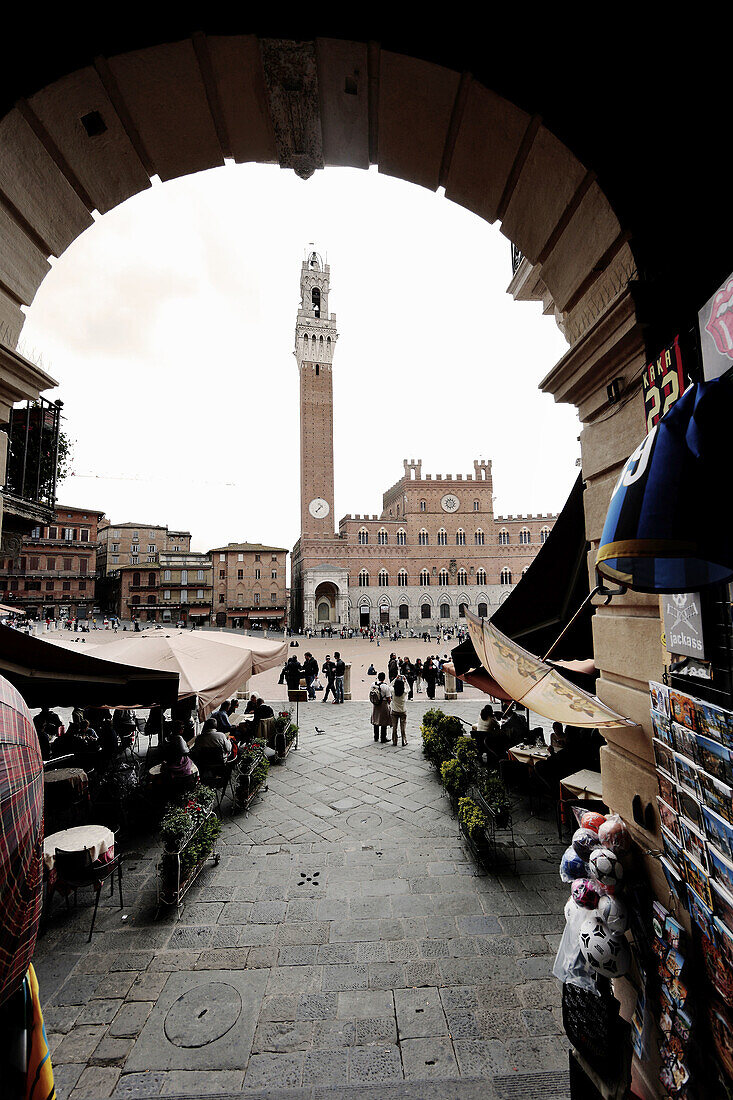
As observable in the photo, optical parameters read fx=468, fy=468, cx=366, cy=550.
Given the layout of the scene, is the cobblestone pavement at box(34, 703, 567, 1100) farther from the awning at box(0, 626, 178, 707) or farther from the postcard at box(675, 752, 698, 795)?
the postcard at box(675, 752, 698, 795)

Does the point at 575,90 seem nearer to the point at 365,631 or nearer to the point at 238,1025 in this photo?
the point at 238,1025

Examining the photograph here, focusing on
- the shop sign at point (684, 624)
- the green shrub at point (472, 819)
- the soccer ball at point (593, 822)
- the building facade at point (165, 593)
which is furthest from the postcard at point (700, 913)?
the building facade at point (165, 593)

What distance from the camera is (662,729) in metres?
2.21

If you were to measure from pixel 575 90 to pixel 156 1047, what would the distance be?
234 inches

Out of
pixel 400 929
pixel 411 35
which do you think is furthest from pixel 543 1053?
pixel 411 35

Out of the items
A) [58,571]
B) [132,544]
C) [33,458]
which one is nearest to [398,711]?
[33,458]

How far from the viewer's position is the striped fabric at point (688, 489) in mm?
1577

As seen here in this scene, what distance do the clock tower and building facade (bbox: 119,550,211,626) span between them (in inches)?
576

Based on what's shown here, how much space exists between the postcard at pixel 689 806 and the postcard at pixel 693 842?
3 centimetres

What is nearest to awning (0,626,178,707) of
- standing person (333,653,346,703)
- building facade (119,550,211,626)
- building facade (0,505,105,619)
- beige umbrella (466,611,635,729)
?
beige umbrella (466,611,635,729)

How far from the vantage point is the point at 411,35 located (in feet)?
7.95

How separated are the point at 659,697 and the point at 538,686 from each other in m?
0.89

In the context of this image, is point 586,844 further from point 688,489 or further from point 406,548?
point 406,548

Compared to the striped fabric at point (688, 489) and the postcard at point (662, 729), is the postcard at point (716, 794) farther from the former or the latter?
the striped fabric at point (688, 489)
